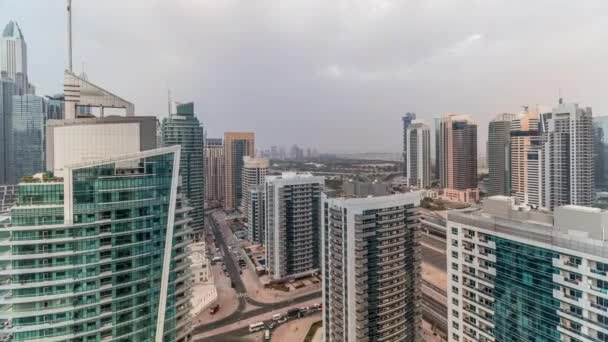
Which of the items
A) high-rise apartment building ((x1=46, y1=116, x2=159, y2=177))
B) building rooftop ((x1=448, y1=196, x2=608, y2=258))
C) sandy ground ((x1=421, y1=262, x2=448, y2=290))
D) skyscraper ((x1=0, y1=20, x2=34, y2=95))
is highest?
skyscraper ((x1=0, y1=20, x2=34, y2=95))

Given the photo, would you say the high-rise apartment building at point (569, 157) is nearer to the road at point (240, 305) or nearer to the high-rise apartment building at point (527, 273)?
the road at point (240, 305)

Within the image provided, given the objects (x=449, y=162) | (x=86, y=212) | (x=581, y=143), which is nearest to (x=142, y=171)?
(x=86, y=212)

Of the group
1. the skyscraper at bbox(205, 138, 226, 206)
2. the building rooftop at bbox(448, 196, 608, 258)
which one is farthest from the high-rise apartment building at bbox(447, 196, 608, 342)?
the skyscraper at bbox(205, 138, 226, 206)

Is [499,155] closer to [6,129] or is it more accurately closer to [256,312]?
[256,312]

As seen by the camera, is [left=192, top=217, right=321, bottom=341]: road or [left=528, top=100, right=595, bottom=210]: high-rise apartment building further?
[left=528, top=100, right=595, bottom=210]: high-rise apartment building

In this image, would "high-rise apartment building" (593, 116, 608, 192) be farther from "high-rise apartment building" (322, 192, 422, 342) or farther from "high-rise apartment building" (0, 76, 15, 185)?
"high-rise apartment building" (0, 76, 15, 185)

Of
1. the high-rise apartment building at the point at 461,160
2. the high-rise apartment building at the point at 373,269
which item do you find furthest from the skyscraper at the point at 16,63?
the high-rise apartment building at the point at 461,160
